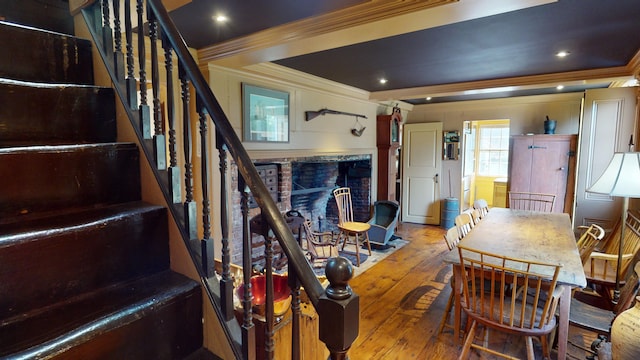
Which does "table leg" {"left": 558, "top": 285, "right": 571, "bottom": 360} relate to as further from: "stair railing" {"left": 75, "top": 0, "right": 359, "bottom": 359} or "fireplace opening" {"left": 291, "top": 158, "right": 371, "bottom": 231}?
"fireplace opening" {"left": 291, "top": 158, "right": 371, "bottom": 231}

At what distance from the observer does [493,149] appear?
24.4 ft

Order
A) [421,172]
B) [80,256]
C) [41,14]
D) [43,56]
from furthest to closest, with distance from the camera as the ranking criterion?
[421,172], [41,14], [43,56], [80,256]

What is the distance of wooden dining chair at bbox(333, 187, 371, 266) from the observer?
438 cm

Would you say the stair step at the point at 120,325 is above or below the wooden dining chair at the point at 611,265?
above

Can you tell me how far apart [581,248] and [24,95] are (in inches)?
158

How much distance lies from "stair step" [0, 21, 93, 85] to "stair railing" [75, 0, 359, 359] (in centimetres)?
12

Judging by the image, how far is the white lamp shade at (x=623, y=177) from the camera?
224 centimetres

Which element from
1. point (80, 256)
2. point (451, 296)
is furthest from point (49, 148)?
point (451, 296)

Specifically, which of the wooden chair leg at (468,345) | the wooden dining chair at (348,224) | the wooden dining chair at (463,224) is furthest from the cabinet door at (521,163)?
the wooden chair leg at (468,345)

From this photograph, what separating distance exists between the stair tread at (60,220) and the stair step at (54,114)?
34 cm

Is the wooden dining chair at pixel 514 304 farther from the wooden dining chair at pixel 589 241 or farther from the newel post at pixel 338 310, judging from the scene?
the newel post at pixel 338 310

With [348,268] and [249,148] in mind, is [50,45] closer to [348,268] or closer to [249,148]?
[348,268]

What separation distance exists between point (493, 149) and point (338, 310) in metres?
7.87

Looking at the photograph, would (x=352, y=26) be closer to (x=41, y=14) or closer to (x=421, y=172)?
(x=41, y=14)
